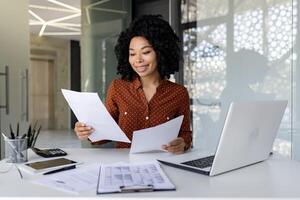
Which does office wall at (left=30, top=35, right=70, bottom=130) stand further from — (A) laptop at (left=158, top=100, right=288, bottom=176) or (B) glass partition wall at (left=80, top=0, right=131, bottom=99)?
(A) laptop at (left=158, top=100, right=288, bottom=176)

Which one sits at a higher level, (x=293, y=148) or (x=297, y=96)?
(x=297, y=96)

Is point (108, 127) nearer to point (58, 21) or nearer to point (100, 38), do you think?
point (100, 38)

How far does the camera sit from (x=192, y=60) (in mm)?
3887

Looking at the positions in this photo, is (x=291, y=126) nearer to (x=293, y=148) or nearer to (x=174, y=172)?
(x=293, y=148)

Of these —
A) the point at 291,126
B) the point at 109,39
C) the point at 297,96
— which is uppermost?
the point at 109,39

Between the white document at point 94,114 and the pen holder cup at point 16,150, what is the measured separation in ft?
0.70

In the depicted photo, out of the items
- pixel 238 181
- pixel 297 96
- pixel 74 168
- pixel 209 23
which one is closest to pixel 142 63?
pixel 74 168

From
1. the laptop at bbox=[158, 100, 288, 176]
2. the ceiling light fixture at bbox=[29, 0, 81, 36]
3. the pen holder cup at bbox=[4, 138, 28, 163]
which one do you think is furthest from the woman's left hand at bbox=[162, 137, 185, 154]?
the ceiling light fixture at bbox=[29, 0, 81, 36]

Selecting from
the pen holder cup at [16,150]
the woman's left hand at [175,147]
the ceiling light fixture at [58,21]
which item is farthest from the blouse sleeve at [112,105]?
the ceiling light fixture at [58,21]

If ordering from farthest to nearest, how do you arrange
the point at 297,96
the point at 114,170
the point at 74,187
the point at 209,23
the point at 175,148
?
1. the point at 209,23
2. the point at 297,96
3. the point at 175,148
4. the point at 114,170
5. the point at 74,187

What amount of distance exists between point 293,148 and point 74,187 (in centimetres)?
251

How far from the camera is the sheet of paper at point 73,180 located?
2.78 feet

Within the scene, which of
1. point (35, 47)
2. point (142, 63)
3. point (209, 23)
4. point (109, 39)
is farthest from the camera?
point (35, 47)

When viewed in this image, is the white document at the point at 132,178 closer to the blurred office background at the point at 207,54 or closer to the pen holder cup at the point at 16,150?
the pen holder cup at the point at 16,150
